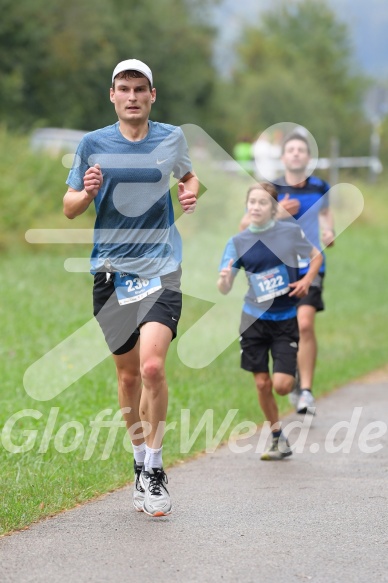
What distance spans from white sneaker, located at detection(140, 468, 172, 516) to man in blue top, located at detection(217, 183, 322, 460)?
1.84 m

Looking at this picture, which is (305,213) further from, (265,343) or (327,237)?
(265,343)

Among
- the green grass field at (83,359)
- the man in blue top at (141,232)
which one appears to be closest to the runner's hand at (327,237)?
the green grass field at (83,359)

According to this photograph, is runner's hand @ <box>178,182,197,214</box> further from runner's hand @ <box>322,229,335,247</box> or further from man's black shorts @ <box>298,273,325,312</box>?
man's black shorts @ <box>298,273,325,312</box>

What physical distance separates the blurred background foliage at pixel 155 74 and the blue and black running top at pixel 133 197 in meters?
18.7

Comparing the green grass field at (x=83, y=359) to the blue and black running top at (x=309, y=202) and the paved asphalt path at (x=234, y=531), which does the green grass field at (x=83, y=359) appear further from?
the blue and black running top at (x=309, y=202)

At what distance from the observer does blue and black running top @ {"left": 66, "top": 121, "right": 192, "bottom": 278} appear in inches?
249

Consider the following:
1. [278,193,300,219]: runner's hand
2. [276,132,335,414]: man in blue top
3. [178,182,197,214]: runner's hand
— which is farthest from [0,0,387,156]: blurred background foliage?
[178,182,197,214]: runner's hand

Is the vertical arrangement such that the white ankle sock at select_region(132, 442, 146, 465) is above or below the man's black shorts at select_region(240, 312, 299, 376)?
below

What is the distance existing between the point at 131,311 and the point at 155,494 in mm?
1013

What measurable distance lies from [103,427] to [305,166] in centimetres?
293

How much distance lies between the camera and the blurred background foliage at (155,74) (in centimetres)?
3831

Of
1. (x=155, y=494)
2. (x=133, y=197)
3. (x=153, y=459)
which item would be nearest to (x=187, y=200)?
(x=133, y=197)

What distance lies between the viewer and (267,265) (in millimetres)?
8156

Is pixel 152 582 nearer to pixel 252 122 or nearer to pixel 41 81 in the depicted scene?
pixel 41 81
